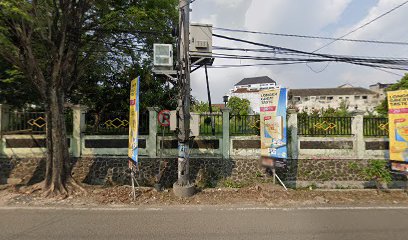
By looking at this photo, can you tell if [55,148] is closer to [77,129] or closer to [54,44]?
[77,129]

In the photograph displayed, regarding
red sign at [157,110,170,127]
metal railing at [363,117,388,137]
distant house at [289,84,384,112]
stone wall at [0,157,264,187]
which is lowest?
stone wall at [0,157,264,187]

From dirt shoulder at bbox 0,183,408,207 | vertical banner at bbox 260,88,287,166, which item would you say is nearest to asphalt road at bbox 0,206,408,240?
dirt shoulder at bbox 0,183,408,207

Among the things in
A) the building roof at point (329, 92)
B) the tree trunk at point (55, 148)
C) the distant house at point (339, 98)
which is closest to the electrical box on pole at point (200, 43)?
the tree trunk at point (55, 148)

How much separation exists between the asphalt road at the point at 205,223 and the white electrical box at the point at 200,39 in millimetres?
4381

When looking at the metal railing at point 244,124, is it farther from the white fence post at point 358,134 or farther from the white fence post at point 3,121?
the white fence post at point 3,121

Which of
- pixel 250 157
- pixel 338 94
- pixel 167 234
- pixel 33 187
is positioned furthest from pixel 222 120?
pixel 338 94

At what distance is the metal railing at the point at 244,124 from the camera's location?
9.09 metres

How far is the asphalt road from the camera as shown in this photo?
4547mm

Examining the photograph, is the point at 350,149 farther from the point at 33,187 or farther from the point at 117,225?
the point at 33,187

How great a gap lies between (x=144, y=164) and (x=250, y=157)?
12.1 ft

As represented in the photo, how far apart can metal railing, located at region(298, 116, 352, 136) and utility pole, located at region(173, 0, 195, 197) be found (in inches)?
169

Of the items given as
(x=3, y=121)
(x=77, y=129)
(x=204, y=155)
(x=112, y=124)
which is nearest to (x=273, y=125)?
(x=204, y=155)

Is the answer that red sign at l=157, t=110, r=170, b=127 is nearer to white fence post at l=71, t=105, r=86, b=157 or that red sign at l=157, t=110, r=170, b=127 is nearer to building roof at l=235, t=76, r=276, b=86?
white fence post at l=71, t=105, r=86, b=157

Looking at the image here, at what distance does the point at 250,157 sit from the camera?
352 inches
